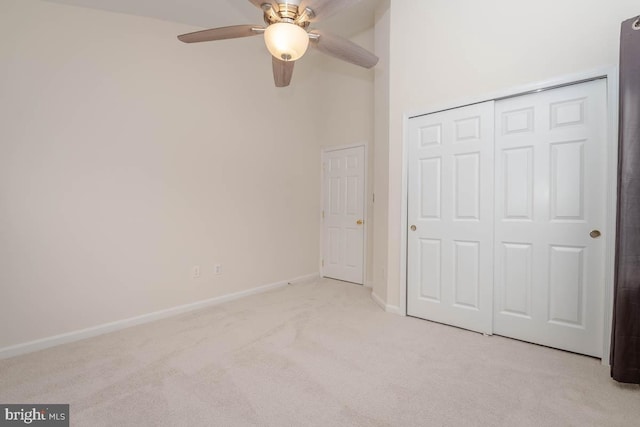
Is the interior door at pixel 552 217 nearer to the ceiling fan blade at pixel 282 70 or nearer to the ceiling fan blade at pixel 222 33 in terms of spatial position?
the ceiling fan blade at pixel 282 70

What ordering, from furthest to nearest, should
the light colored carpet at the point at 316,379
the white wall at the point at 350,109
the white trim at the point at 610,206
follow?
the white wall at the point at 350,109, the white trim at the point at 610,206, the light colored carpet at the point at 316,379

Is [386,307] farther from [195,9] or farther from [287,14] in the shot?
[195,9]

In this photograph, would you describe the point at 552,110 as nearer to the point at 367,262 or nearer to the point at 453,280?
the point at 453,280

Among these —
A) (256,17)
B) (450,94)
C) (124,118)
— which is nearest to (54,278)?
(124,118)

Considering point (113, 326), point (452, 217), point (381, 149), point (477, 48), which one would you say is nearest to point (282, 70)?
point (381, 149)

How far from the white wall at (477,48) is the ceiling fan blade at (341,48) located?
0.92 meters

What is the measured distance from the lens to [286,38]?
4.99ft

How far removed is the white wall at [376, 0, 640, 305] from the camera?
198 centimetres

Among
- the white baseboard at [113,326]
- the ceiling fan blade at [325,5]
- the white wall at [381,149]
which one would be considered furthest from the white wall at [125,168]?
the ceiling fan blade at [325,5]

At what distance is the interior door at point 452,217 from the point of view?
2416 mm

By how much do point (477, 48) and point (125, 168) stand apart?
10.7ft

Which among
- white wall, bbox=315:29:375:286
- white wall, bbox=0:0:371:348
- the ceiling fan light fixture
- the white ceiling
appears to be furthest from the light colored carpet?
the white ceiling

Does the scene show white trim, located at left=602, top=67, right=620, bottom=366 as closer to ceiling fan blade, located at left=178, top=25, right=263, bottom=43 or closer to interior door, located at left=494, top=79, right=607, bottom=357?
interior door, located at left=494, top=79, right=607, bottom=357

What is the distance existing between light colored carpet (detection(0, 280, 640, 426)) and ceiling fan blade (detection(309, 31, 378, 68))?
83.3 inches
